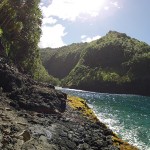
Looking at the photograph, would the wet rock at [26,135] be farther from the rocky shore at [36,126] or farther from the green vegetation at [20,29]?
Answer: the green vegetation at [20,29]

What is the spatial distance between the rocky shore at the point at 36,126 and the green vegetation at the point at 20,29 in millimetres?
20714

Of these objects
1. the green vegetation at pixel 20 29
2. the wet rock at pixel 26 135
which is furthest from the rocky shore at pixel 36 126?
the green vegetation at pixel 20 29

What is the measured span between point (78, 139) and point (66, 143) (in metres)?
1.77

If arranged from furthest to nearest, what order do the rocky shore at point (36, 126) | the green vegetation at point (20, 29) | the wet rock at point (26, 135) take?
the green vegetation at point (20, 29), the rocky shore at point (36, 126), the wet rock at point (26, 135)

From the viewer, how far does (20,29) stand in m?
58.8

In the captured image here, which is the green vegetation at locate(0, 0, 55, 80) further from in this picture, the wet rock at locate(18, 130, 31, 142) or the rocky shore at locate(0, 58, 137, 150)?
the wet rock at locate(18, 130, 31, 142)

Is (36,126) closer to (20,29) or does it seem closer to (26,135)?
(26,135)

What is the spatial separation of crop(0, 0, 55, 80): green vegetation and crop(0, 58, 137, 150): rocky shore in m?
20.7

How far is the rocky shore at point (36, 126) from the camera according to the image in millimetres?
22922

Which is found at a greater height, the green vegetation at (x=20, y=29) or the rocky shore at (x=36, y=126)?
the green vegetation at (x=20, y=29)

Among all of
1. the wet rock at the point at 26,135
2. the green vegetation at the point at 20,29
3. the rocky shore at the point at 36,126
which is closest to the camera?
the wet rock at the point at 26,135

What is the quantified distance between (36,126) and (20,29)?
1398 inches

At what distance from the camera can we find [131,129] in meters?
54.7

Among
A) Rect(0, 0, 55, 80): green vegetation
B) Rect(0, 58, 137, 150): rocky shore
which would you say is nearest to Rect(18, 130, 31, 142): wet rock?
Rect(0, 58, 137, 150): rocky shore
